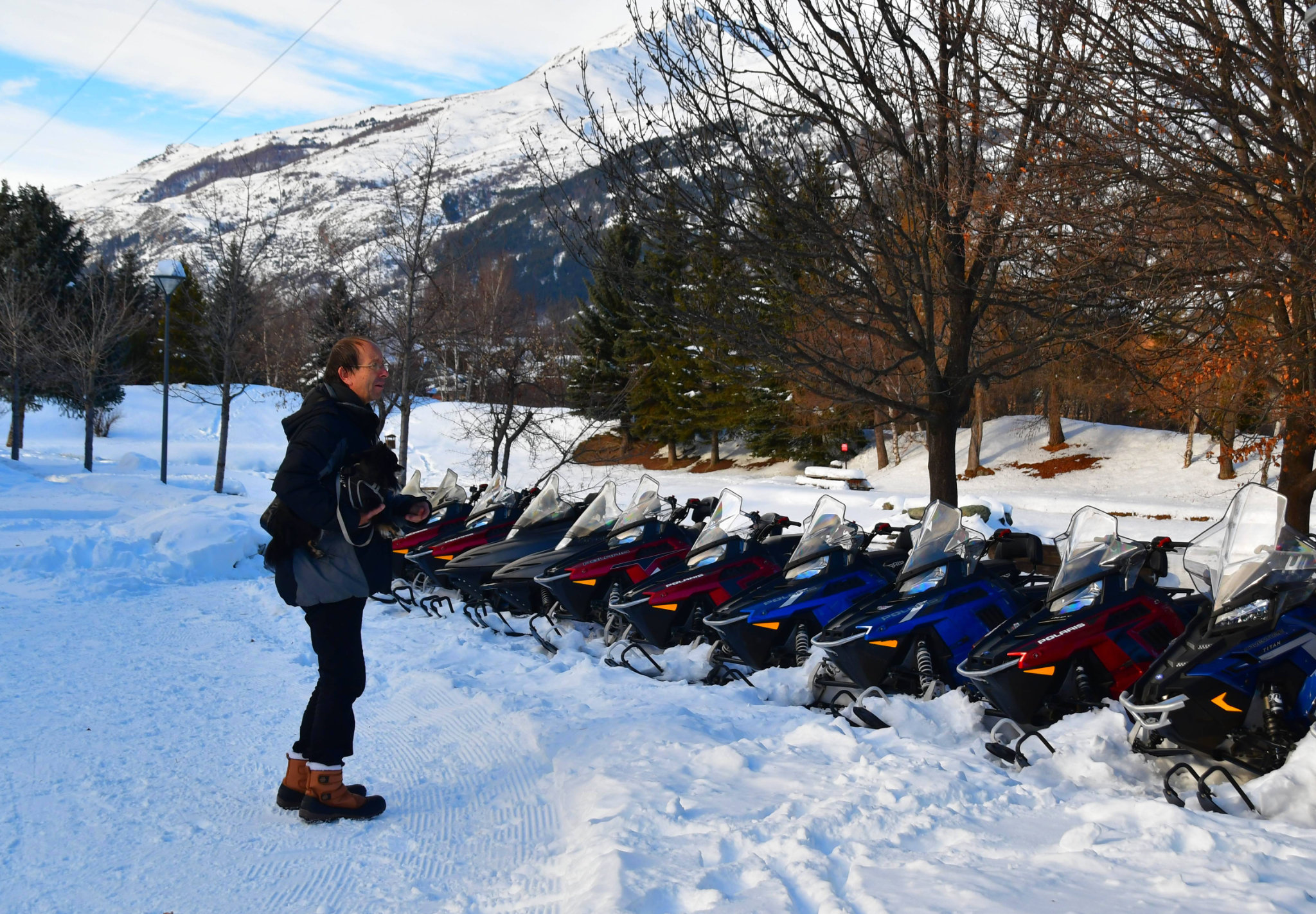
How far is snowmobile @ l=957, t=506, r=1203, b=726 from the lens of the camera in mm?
4547

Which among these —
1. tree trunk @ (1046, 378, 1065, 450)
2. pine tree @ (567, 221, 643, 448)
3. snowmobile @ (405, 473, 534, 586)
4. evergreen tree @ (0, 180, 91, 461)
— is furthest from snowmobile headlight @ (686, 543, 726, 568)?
tree trunk @ (1046, 378, 1065, 450)

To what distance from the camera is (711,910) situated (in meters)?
2.64

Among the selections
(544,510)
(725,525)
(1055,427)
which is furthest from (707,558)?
(1055,427)

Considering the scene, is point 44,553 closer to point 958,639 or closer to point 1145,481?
point 958,639

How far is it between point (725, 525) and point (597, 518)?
1.44m

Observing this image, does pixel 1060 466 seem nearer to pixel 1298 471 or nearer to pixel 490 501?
pixel 1298 471

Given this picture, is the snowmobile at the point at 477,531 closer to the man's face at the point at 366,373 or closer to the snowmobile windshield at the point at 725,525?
the snowmobile windshield at the point at 725,525

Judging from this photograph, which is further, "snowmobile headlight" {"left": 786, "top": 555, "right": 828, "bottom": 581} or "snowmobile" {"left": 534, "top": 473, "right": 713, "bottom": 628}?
"snowmobile" {"left": 534, "top": 473, "right": 713, "bottom": 628}

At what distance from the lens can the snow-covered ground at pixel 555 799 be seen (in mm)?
2852

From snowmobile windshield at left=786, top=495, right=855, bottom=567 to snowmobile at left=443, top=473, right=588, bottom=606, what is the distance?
111 inches

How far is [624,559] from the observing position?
24.5ft

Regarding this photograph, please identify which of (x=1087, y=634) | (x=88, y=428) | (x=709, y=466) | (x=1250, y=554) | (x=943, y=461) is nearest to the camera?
(x=1250, y=554)

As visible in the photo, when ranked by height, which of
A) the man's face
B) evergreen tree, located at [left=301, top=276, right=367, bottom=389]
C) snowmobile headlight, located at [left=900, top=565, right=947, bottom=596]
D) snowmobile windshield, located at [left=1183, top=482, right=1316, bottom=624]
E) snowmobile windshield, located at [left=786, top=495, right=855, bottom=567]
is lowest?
snowmobile headlight, located at [left=900, top=565, right=947, bottom=596]

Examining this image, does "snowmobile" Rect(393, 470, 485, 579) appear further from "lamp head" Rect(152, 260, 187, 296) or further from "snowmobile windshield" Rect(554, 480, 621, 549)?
"lamp head" Rect(152, 260, 187, 296)
